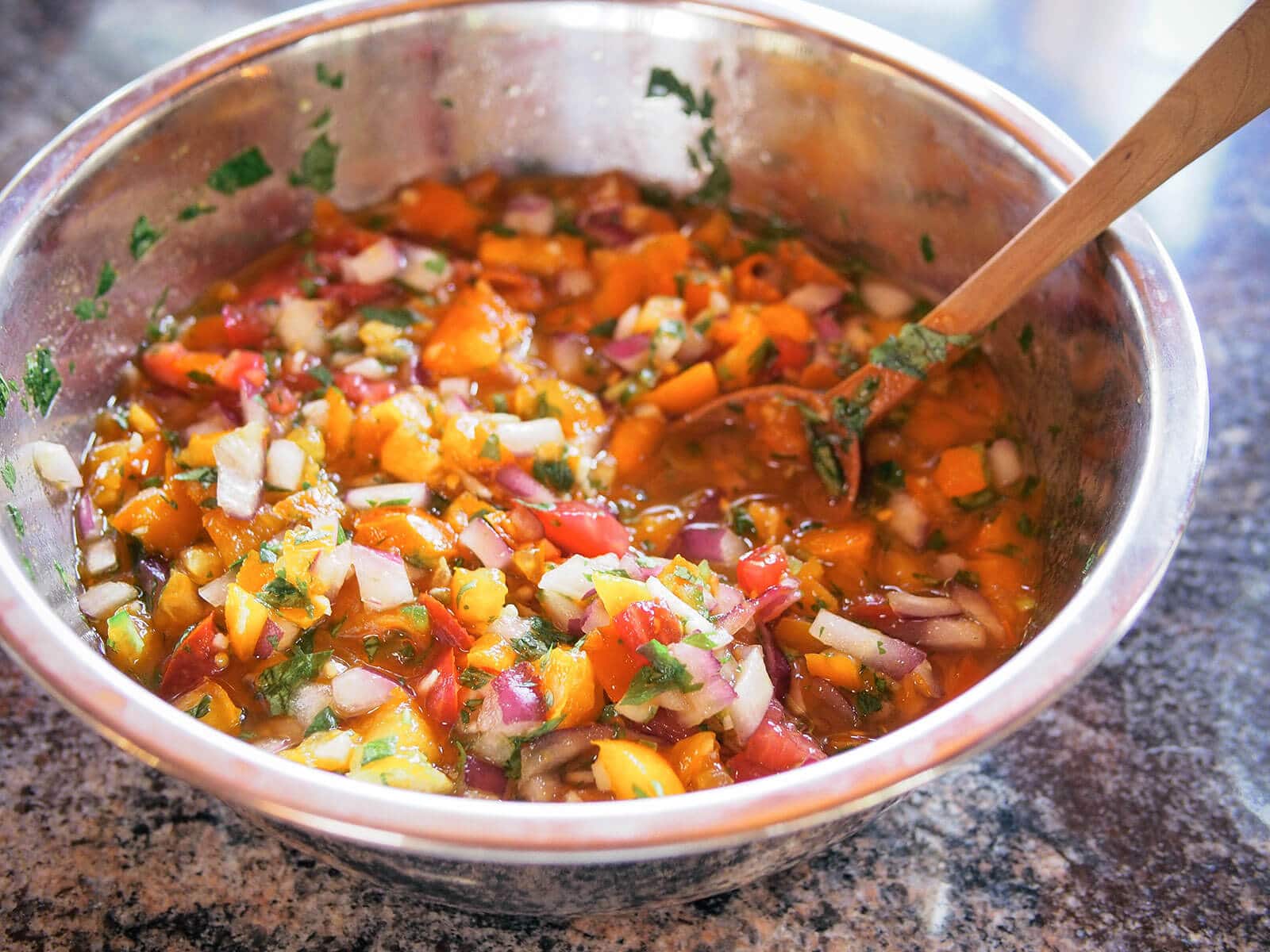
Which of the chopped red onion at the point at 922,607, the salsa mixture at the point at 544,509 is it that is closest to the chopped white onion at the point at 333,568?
the salsa mixture at the point at 544,509

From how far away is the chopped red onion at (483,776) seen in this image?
5.31ft

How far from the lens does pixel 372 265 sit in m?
2.49

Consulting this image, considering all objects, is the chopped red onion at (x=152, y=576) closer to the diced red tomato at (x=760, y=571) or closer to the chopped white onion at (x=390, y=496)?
the chopped white onion at (x=390, y=496)

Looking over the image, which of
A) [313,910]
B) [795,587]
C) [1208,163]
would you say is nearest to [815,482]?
[795,587]

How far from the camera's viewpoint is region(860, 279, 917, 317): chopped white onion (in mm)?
2502

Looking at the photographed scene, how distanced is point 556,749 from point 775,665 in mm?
384

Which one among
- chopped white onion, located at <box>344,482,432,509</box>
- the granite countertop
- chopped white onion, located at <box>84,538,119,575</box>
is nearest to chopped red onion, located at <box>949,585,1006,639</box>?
the granite countertop

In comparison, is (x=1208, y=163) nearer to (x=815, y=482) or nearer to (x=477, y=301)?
(x=815, y=482)

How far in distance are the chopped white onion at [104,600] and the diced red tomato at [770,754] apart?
3.35ft

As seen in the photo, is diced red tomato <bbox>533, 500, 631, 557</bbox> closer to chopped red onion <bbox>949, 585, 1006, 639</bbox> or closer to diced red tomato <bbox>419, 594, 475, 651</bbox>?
diced red tomato <bbox>419, 594, 475, 651</bbox>

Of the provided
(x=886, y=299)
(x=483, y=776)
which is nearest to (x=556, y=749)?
(x=483, y=776)

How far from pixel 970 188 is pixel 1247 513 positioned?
883 mm

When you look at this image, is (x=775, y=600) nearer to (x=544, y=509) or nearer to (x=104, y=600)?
(x=544, y=509)

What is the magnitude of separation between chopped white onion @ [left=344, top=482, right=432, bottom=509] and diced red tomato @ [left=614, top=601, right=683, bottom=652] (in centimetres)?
53
